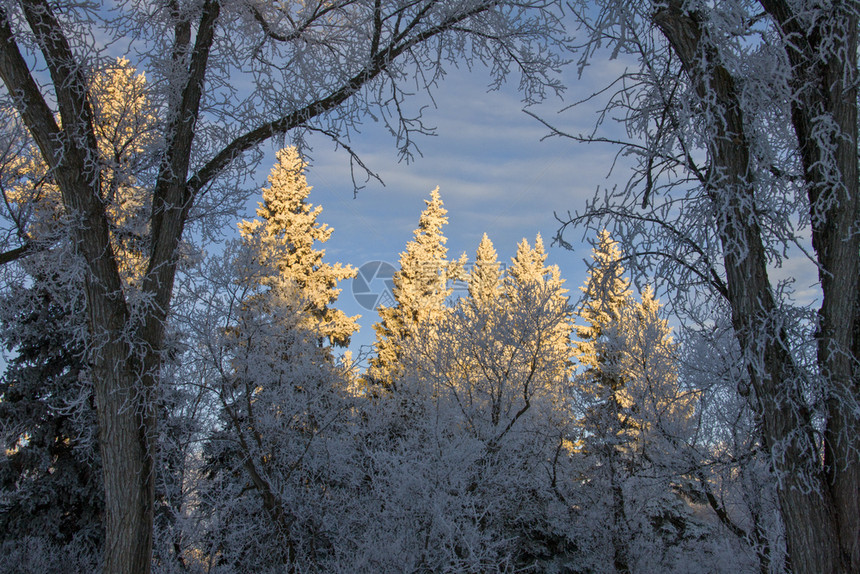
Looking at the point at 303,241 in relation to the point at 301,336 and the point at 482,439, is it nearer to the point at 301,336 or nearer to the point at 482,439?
the point at 301,336

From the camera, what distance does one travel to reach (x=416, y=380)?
1414 centimetres

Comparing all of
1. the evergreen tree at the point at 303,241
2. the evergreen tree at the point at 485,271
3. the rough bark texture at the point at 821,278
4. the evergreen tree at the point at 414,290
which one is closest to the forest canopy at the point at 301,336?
the rough bark texture at the point at 821,278

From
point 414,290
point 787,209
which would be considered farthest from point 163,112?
point 414,290

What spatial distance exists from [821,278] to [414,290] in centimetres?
1889

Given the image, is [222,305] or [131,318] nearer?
[131,318]

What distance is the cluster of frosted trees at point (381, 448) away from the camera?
25.8ft

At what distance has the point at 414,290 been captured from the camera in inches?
856

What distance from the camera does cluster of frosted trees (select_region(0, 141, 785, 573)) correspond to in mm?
7879

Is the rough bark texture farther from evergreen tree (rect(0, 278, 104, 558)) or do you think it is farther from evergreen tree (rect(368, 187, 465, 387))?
evergreen tree (rect(368, 187, 465, 387))

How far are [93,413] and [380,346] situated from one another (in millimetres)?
12253

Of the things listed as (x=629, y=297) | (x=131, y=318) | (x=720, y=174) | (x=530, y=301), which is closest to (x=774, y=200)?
(x=720, y=174)

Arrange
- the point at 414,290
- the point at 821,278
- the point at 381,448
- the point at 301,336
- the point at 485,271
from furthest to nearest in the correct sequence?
the point at 485,271 → the point at 414,290 → the point at 301,336 → the point at 381,448 → the point at 821,278

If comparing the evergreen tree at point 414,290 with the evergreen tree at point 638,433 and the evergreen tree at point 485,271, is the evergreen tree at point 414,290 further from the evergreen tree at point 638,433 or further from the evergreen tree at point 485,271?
the evergreen tree at point 638,433

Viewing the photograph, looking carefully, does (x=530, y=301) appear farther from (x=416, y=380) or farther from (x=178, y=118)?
(x=178, y=118)
